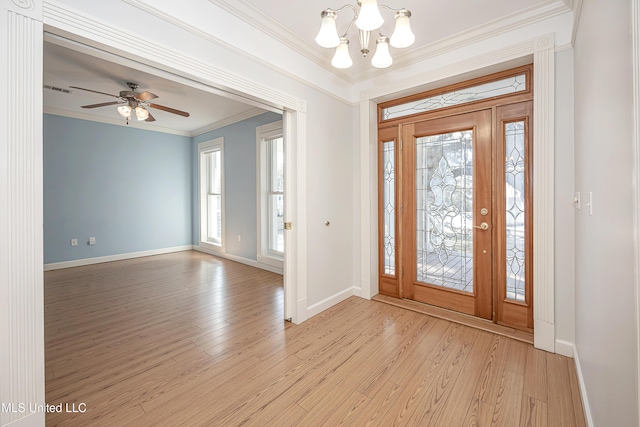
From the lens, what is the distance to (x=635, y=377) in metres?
0.84

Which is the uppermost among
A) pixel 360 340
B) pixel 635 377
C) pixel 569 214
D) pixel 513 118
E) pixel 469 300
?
pixel 513 118

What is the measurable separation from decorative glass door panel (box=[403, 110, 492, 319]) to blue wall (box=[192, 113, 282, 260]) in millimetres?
2682

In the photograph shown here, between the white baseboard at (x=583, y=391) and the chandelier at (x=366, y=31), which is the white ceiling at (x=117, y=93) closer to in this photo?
the chandelier at (x=366, y=31)

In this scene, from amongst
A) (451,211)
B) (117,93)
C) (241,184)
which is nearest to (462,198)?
(451,211)

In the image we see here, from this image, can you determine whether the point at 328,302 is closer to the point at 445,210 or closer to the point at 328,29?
the point at 445,210

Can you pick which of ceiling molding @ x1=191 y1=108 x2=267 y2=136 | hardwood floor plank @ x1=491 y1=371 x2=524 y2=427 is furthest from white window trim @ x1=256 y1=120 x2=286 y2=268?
hardwood floor plank @ x1=491 y1=371 x2=524 y2=427

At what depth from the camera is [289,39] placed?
2553 millimetres

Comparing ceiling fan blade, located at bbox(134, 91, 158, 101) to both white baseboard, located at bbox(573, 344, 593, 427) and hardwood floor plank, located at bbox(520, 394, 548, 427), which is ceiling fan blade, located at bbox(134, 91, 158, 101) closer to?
hardwood floor plank, located at bbox(520, 394, 548, 427)

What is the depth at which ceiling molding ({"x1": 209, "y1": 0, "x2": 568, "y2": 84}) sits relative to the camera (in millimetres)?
2146

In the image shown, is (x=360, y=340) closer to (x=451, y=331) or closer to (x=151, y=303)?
(x=451, y=331)

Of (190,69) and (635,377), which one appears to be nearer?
(635,377)

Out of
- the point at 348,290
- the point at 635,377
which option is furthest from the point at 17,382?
the point at 348,290

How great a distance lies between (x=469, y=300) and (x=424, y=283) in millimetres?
469

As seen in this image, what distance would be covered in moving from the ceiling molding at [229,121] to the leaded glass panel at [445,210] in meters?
3.00
